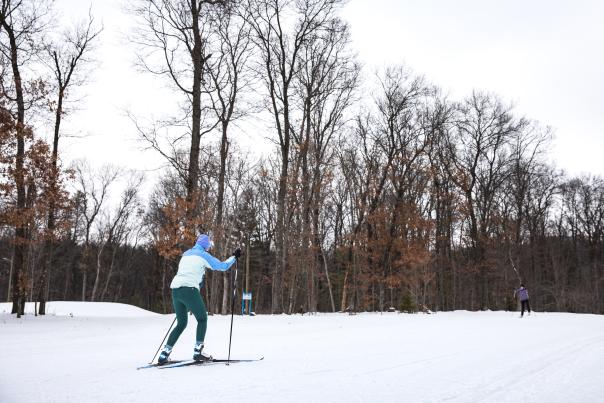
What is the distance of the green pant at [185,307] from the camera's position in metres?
6.54

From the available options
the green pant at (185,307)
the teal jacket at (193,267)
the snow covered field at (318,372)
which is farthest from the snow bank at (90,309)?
the teal jacket at (193,267)

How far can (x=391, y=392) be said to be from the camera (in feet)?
15.7

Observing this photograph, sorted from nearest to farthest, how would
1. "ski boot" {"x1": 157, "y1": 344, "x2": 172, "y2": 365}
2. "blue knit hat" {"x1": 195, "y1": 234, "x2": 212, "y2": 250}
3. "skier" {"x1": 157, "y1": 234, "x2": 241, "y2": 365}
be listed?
"ski boot" {"x1": 157, "y1": 344, "x2": 172, "y2": 365}, "skier" {"x1": 157, "y1": 234, "x2": 241, "y2": 365}, "blue knit hat" {"x1": 195, "y1": 234, "x2": 212, "y2": 250}

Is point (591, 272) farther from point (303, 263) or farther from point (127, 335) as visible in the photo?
point (127, 335)

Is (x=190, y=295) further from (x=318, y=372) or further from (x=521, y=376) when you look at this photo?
(x=521, y=376)

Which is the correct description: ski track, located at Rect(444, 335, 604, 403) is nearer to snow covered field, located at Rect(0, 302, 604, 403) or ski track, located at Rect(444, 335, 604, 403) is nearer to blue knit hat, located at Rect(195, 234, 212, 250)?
snow covered field, located at Rect(0, 302, 604, 403)

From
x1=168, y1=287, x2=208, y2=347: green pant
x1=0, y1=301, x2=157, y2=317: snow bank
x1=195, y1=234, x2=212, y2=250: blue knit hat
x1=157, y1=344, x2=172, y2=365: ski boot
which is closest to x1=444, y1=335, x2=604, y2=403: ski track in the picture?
x1=168, y1=287, x2=208, y2=347: green pant

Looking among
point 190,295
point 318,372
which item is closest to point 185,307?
point 190,295

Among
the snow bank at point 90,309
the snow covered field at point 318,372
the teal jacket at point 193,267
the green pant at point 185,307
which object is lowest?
the snow bank at point 90,309

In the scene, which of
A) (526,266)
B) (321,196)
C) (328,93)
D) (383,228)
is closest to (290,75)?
(328,93)

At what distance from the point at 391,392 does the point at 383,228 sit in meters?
25.4

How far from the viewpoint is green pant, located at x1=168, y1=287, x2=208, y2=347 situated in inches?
257

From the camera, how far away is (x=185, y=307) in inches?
265

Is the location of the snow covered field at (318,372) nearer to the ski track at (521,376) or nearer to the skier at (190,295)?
the ski track at (521,376)
